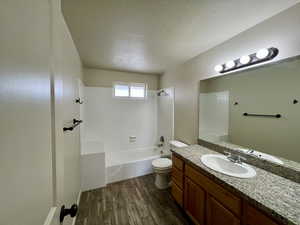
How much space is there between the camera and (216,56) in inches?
77.6

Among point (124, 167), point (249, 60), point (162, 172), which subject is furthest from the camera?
point (124, 167)

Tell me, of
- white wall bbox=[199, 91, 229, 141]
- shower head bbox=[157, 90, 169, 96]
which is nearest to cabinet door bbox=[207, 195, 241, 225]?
white wall bbox=[199, 91, 229, 141]

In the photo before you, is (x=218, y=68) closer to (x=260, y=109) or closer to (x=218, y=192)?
(x=260, y=109)

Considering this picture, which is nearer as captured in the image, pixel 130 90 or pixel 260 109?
pixel 260 109

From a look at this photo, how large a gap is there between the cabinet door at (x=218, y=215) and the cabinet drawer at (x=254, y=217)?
0.11 metres

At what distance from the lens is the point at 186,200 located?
1.76 meters

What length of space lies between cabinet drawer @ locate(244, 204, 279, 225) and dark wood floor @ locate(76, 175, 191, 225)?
3.26 ft

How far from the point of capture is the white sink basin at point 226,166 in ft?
4.42

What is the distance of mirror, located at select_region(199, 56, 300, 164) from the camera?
1.28 metres

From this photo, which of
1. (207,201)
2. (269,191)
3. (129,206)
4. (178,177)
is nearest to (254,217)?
(269,191)

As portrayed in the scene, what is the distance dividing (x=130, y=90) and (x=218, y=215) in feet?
10.00

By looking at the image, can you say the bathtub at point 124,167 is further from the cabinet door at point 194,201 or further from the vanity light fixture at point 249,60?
the vanity light fixture at point 249,60

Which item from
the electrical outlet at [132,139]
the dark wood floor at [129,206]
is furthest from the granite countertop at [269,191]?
the electrical outlet at [132,139]

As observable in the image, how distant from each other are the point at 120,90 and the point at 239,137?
9.12 ft
